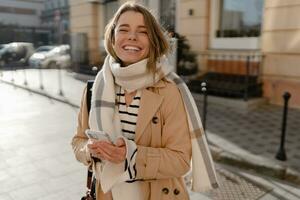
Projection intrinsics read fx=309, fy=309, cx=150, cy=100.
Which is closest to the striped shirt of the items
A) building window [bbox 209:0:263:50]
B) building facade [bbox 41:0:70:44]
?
building window [bbox 209:0:263:50]

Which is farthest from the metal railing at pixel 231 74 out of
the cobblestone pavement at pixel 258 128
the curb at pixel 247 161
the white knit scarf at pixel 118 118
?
the white knit scarf at pixel 118 118

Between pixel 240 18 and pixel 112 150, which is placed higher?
pixel 240 18

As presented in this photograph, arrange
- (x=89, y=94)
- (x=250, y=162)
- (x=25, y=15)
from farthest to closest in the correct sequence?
(x=25, y=15), (x=250, y=162), (x=89, y=94)

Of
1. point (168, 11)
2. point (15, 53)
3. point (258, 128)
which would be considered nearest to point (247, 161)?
point (258, 128)

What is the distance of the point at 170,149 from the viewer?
1.66m

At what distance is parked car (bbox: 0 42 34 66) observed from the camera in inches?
869

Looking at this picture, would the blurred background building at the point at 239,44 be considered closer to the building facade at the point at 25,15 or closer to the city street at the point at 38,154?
the city street at the point at 38,154

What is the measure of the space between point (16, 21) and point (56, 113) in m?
47.8

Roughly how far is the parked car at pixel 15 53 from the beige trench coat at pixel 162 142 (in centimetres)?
2198

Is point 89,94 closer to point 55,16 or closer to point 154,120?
point 154,120

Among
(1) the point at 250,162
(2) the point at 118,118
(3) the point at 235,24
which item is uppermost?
(3) the point at 235,24

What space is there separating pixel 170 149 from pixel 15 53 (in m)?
23.5

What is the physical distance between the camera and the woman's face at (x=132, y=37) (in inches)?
67.6

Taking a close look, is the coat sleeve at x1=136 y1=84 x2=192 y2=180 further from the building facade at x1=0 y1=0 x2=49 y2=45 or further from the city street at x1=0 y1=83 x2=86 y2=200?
the building facade at x1=0 y1=0 x2=49 y2=45
